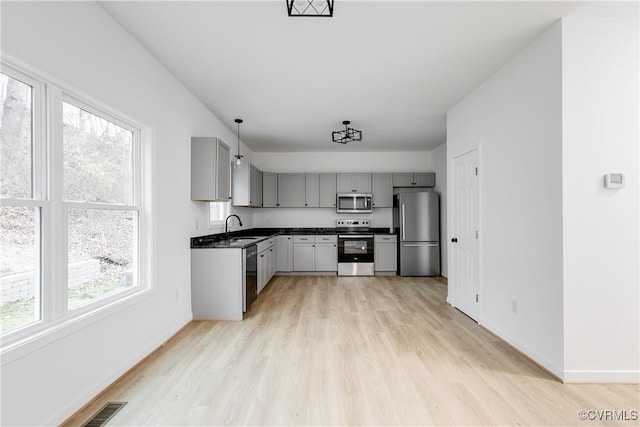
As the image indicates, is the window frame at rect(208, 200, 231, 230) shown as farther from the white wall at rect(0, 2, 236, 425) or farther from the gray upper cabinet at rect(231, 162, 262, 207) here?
the white wall at rect(0, 2, 236, 425)

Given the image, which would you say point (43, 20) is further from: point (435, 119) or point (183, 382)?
point (435, 119)

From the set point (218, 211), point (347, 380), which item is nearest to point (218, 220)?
point (218, 211)

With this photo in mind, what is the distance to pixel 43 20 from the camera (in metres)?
1.81

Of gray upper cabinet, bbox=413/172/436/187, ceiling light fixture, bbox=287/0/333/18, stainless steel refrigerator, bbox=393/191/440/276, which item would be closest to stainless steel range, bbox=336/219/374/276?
stainless steel refrigerator, bbox=393/191/440/276

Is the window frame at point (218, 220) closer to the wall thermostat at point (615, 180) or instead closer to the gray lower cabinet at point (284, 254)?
the gray lower cabinet at point (284, 254)

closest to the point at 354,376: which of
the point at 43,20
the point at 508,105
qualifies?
the point at 508,105

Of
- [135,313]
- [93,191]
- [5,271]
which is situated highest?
[93,191]

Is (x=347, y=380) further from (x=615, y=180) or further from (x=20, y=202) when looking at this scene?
(x=615, y=180)

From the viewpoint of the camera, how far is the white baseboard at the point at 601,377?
2.36 metres

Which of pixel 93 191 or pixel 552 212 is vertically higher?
pixel 93 191

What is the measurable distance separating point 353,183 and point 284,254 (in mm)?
2074

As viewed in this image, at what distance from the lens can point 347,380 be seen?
240cm

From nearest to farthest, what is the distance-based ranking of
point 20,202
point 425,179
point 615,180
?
1. point 20,202
2. point 615,180
3. point 425,179

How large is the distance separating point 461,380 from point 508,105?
246 cm
